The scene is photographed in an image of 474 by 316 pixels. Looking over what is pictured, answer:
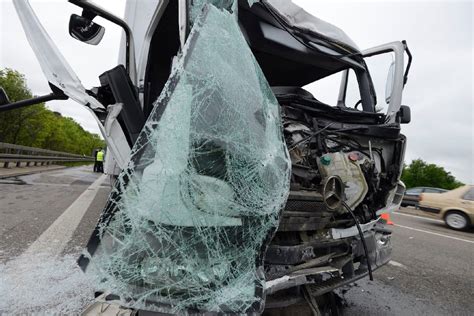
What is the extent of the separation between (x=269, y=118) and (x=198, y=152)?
49cm

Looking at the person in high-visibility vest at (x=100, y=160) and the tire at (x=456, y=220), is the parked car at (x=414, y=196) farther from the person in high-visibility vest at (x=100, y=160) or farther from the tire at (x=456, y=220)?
the person in high-visibility vest at (x=100, y=160)

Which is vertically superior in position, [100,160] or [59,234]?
[100,160]

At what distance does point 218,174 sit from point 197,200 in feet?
0.52

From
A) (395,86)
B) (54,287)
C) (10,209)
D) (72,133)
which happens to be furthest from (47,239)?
(72,133)

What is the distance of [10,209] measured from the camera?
4.70 m

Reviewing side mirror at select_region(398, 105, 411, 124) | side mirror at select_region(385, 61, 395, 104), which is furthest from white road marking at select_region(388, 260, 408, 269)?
side mirror at select_region(385, 61, 395, 104)

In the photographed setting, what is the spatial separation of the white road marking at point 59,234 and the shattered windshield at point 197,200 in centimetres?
232

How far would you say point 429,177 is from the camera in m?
41.9

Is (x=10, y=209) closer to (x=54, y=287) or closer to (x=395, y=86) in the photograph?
(x=54, y=287)

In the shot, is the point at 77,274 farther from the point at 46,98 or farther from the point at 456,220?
the point at 456,220

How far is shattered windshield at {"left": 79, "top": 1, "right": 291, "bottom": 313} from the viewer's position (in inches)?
46.4

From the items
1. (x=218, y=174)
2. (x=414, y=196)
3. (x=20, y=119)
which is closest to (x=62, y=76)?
(x=218, y=174)

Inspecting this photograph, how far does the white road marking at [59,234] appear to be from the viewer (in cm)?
304

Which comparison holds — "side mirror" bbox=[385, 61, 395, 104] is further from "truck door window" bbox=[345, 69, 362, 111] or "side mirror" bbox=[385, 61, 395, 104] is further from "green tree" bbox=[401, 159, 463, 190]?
"green tree" bbox=[401, 159, 463, 190]
